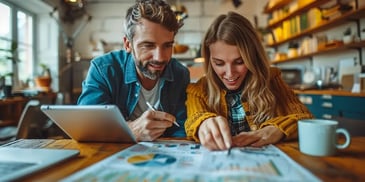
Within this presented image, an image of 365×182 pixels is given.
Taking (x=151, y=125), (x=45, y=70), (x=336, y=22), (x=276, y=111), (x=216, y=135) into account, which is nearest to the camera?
(x=216, y=135)

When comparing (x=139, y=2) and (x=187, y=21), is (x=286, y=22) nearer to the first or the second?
(x=187, y=21)

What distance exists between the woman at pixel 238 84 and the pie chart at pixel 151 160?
342mm

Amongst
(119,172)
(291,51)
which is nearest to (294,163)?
(119,172)

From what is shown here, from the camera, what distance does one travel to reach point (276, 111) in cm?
108

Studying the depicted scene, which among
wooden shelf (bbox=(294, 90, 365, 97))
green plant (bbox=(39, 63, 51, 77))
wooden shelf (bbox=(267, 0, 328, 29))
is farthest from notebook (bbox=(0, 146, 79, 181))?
green plant (bbox=(39, 63, 51, 77))

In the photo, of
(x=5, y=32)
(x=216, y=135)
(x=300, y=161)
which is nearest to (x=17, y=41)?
(x=5, y=32)

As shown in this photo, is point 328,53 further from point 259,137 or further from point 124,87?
point 259,137

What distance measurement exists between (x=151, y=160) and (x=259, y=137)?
33 centimetres

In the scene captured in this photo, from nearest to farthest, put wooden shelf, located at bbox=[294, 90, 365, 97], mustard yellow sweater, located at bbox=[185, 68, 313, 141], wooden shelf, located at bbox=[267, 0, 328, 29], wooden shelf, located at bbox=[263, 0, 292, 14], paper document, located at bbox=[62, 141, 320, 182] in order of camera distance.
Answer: paper document, located at bbox=[62, 141, 320, 182] < mustard yellow sweater, located at bbox=[185, 68, 313, 141] < wooden shelf, located at bbox=[294, 90, 365, 97] < wooden shelf, located at bbox=[267, 0, 328, 29] < wooden shelf, located at bbox=[263, 0, 292, 14]

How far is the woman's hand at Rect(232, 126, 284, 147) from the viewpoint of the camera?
0.77 metres

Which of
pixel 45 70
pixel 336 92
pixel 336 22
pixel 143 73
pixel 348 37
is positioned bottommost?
pixel 336 92

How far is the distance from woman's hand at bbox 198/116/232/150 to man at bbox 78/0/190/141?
0.32 meters

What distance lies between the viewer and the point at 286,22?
13.9 feet

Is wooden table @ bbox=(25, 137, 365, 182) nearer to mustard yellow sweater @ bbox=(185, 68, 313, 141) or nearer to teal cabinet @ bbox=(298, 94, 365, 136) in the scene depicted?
mustard yellow sweater @ bbox=(185, 68, 313, 141)
